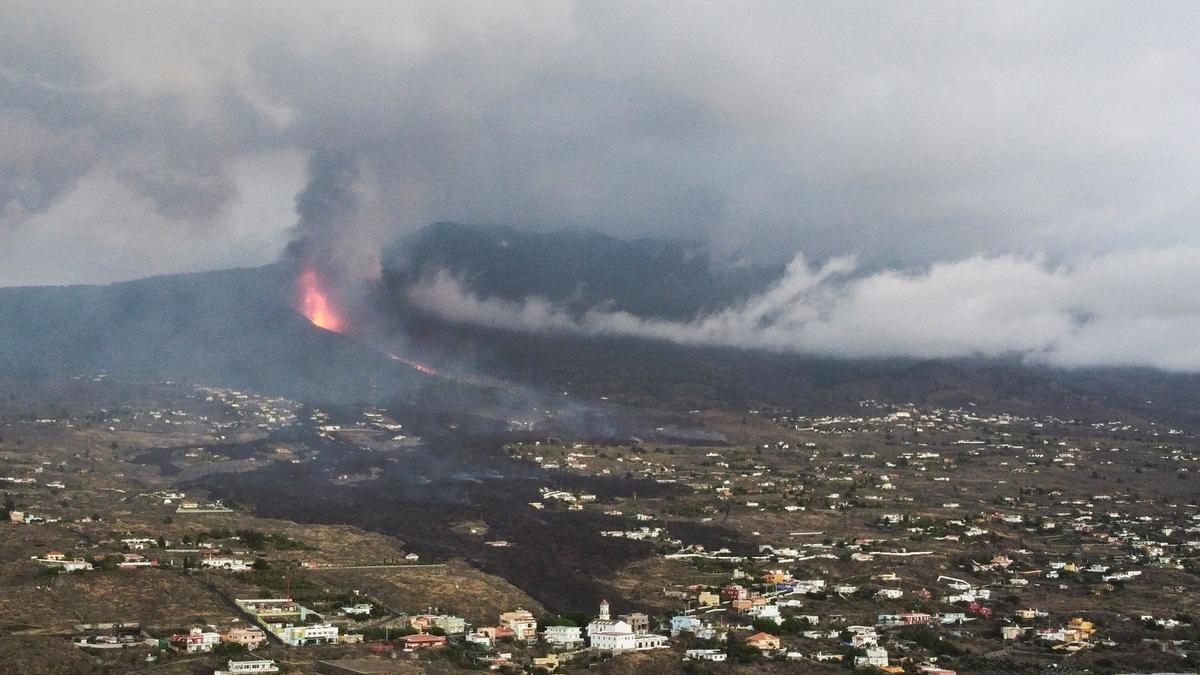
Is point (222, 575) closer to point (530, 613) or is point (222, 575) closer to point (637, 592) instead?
point (530, 613)

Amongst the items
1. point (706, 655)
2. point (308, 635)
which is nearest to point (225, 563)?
point (308, 635)

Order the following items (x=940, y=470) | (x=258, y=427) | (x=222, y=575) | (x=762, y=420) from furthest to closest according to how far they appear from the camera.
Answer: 1. (x=762, y=420)
2. (x=258, y=427)
3. (x=940, y=470)
4. (x=222, y=575)

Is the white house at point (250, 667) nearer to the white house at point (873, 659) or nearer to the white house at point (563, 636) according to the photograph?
the white house at point (563, 636)

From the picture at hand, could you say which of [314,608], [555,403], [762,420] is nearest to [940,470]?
[762,420]

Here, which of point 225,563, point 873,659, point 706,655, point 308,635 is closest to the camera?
point 308,635

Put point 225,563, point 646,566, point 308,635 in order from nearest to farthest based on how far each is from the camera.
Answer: point 308,635 → point 225,563 → point 646,566

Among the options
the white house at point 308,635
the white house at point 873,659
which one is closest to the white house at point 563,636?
the white house at point 308,635

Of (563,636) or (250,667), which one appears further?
(563,636)

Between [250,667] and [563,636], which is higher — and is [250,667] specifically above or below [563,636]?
above

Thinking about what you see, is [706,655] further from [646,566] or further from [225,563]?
[225,563]
